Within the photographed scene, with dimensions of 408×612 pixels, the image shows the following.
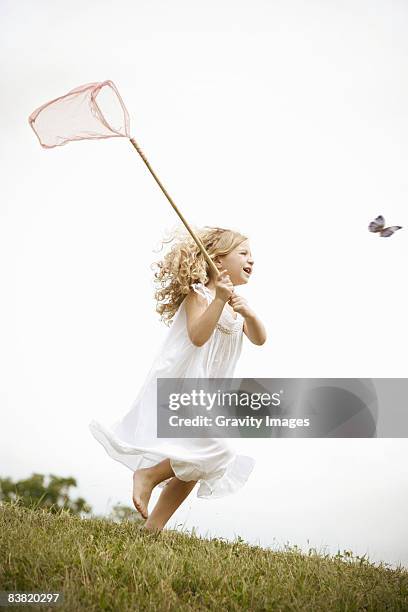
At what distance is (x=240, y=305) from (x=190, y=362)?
41 cm

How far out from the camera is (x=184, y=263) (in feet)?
13.6

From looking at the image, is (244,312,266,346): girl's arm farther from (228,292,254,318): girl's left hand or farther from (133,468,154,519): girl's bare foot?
(133,468,154,519): girl's bare foot

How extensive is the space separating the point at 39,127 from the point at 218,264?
1.23m

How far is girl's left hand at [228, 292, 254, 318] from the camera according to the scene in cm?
402

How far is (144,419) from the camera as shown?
405cm

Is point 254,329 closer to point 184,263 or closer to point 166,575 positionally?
point 184,263

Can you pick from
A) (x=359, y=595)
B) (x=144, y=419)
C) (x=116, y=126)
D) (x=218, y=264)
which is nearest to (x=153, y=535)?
(x=144, y=419)

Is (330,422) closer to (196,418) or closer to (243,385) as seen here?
(243,385)

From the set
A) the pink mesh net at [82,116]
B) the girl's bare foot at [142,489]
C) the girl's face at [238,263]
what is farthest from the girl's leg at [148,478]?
the pink mesh net at [82,116]

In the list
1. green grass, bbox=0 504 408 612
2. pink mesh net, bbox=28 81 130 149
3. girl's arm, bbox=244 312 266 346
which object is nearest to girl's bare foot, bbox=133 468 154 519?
green grass, bbox=0 504 408 612

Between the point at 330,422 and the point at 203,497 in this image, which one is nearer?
the point at 203,497

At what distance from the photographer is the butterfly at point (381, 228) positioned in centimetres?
457

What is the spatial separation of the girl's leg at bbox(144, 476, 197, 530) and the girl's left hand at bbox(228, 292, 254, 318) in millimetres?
931

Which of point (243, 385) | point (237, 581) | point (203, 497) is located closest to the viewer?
point (237, 581)
